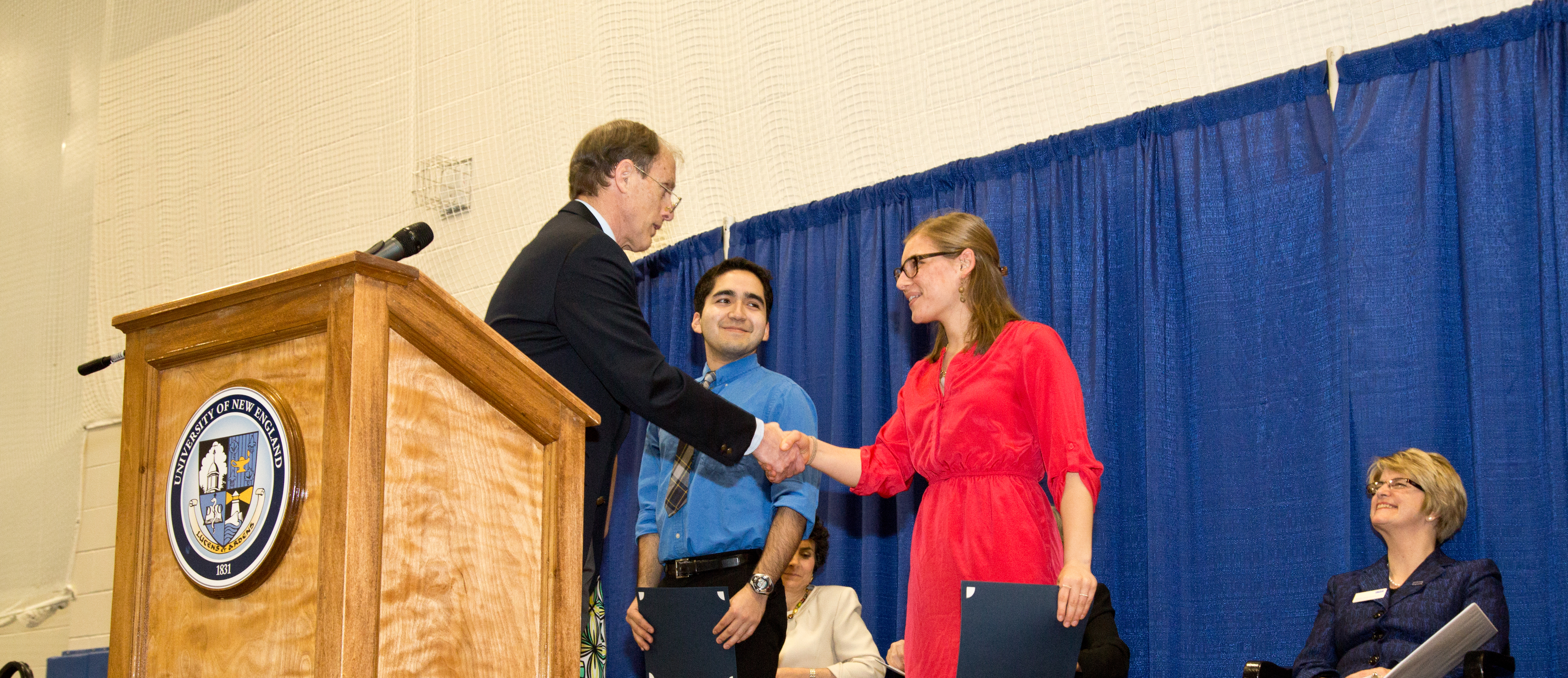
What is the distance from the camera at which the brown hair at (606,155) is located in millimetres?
3158

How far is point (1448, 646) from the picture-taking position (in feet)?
8.59

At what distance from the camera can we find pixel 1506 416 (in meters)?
3.15

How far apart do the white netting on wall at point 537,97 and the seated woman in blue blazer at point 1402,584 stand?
1437mm

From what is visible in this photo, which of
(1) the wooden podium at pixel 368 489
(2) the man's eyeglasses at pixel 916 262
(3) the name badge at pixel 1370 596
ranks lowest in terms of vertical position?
(3) the name badge at pixel 1370 596

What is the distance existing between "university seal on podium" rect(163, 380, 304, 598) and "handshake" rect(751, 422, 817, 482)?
1.49m

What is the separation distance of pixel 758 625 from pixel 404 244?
1692 millimetres

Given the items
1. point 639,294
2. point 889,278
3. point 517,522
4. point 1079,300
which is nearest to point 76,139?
point 639,294

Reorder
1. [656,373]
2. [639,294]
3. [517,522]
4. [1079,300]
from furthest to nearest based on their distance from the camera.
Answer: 1. [639,294]
2. [1079,300]
3. [656,373]
4. [517,522]

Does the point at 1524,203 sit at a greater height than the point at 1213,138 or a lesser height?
lesser

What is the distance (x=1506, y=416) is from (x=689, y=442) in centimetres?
214

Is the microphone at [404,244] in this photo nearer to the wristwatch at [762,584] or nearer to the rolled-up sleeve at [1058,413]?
the rolled-up sleeve at [1058,413]

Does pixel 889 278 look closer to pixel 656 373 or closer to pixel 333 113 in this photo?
pixel 656 373

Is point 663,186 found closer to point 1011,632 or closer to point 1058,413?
point 1058,413

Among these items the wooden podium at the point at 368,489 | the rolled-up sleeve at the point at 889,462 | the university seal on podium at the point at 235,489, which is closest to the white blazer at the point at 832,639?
the rolled-up sleeve at the point at 889,462
